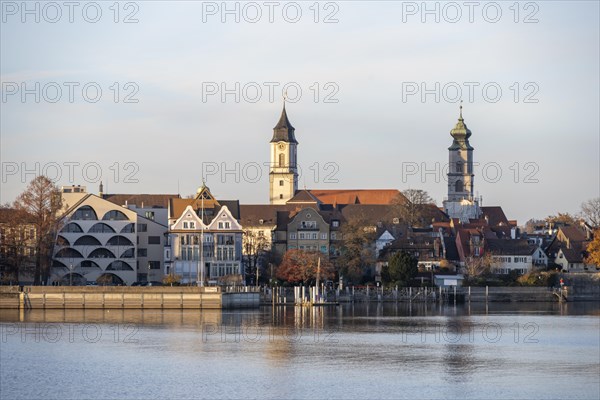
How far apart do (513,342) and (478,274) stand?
51.7 m

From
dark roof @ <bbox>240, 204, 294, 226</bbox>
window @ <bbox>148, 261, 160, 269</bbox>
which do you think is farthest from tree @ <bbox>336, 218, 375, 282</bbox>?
dark roof @ <bbox>240, 204, 294, 226</bbox>

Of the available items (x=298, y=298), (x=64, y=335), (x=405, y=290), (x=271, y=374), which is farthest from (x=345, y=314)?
(x=271, y=374)

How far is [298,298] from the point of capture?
109 metres

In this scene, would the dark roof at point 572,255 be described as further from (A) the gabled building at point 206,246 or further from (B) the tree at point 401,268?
(A) the gabled building at point 206,246

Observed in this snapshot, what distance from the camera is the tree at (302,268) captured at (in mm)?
117188

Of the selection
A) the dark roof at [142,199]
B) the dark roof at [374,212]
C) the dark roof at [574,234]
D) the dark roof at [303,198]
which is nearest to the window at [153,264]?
the dark roof at [142,199]

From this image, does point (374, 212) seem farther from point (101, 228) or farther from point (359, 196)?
point (101, 228)

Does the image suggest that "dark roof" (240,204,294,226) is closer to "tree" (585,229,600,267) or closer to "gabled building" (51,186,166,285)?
"gabled building" (51,186,166,285)

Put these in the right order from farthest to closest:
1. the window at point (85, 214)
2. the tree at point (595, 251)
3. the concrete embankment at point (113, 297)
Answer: the tree at point (595, 251)
the window at point (85, 214)
the concrete embankment at point (113, 297)

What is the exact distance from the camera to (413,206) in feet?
516

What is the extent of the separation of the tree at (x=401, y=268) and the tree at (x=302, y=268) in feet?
19.1

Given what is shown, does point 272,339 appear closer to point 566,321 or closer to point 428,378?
point 428,378

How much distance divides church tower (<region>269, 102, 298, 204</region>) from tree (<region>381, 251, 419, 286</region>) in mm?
62004

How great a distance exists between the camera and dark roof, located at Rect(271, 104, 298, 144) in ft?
591
